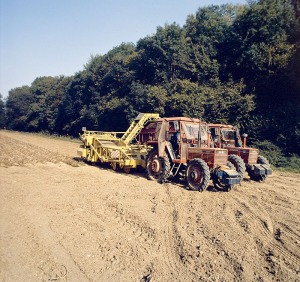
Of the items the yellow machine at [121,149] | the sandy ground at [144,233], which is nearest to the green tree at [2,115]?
the yellow machine at [121,149]

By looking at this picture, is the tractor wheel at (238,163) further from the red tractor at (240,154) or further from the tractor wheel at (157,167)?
the tractor wheel at (157,167)

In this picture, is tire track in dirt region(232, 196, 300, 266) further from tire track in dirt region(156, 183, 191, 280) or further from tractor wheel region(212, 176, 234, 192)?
tire track in dirt region(156, 183, 191, 280)

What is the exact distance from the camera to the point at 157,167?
440 inches

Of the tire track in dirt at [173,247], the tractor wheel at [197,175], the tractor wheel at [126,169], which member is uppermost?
the tractor wheel at [197,175]

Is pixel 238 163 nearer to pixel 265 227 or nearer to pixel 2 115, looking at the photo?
pixel 265 227

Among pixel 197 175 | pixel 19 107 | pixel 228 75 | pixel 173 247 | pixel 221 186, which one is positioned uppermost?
pixel 228 75

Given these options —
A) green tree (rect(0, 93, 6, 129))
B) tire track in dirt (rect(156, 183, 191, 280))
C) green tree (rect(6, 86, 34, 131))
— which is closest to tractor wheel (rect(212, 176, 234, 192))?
tire track in dirt (rect(156, 183, 191, 280))

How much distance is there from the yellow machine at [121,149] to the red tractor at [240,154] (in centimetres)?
293

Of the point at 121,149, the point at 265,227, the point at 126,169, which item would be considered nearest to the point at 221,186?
the point at 265,227

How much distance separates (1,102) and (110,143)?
79.0 m

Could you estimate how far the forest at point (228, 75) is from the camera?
19.9 meters

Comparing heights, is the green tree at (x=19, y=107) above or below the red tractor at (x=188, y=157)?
above

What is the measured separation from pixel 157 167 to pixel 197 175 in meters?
1.86

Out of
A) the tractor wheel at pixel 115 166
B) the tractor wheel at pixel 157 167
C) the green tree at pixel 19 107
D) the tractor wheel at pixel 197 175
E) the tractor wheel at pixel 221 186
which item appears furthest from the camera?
the green tree at pixel 19 107
